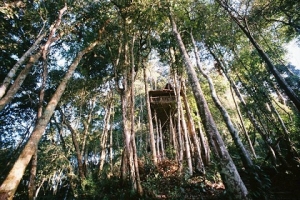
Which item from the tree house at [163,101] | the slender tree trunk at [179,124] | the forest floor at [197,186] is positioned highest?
the tree house at [163,101]

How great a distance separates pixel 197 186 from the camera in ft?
29.5

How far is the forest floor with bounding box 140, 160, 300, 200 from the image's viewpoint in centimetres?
739

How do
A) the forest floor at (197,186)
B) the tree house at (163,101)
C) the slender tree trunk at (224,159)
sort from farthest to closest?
the tree house at (163,101)
the forest floor at (197,186)
the slender tree trunk at (224,159)

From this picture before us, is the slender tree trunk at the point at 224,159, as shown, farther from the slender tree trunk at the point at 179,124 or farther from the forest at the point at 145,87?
the slender tree trunk at the point at 179,124

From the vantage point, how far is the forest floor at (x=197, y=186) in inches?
291

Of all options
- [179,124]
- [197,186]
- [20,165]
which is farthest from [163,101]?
[20,165]

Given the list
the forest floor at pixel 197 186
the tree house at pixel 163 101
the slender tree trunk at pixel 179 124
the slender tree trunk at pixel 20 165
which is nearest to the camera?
the slender tree trunk at pixel 20 165

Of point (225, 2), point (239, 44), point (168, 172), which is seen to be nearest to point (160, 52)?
point (225, 2)

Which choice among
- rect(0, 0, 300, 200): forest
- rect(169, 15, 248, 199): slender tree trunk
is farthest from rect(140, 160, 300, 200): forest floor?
rect(169, 15, 248, 199): slender tree trunk

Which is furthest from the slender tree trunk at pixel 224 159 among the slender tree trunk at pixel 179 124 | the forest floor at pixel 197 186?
the slender tree trunk at pixel 179 124

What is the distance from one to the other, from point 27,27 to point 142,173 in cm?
1124

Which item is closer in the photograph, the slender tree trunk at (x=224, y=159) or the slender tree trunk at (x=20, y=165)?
the slender tree trunk at (x=20, y=165)

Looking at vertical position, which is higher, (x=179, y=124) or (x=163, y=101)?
(x=163, y=101)

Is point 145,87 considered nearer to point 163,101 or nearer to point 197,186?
point 163,101
